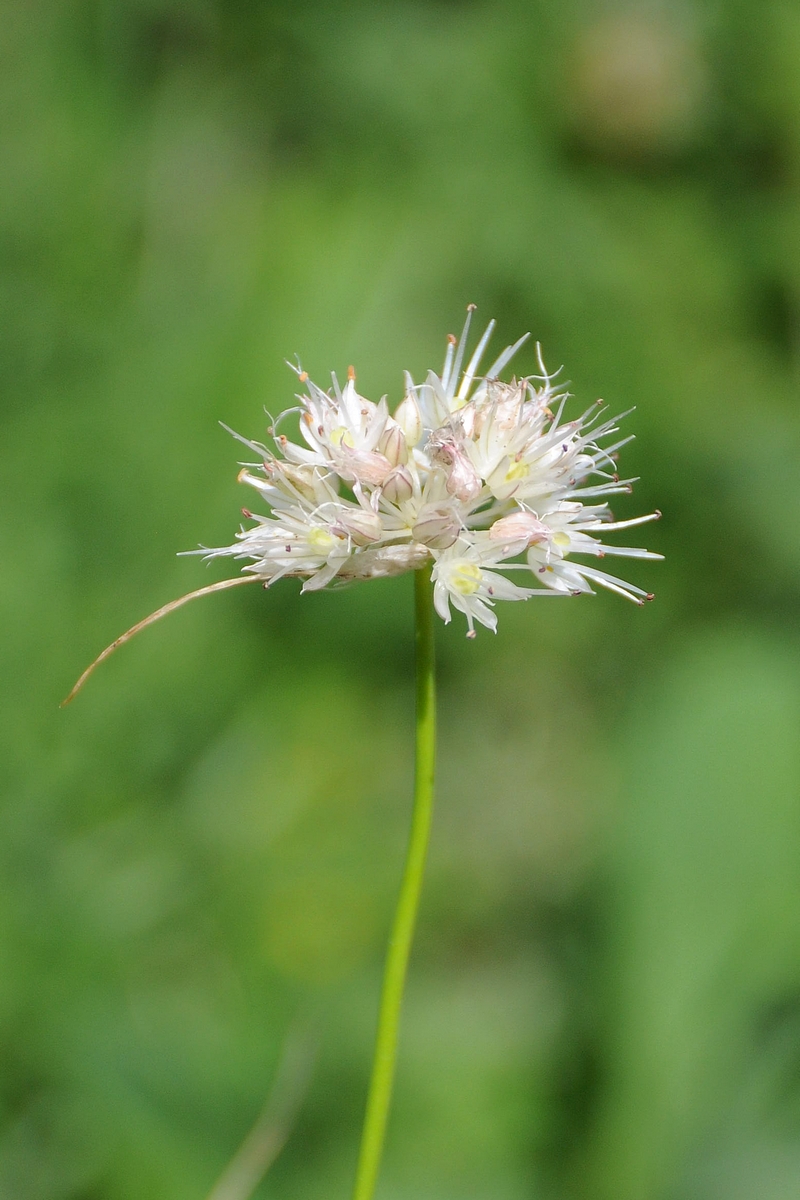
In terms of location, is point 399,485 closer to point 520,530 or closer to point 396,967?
point 520,530

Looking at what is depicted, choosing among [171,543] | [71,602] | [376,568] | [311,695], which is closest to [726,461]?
[311,695]

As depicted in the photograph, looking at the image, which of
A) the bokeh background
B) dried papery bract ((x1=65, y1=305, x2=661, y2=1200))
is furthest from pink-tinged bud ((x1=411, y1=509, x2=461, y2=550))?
the bokeh background

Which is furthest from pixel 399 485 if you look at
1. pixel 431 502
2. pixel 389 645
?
pixel 389 645

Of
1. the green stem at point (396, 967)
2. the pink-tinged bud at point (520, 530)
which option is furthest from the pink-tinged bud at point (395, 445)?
the green stem at point (396, 967)

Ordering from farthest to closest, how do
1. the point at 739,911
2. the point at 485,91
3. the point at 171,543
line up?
the point at 485,91
the point at 171,543
the point at 739,911

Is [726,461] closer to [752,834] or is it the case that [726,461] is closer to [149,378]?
[752,834]

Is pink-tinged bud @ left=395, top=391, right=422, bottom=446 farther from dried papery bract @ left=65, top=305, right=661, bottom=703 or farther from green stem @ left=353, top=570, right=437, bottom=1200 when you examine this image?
green stem @ left=353, top=570, right=437, bottom=1200

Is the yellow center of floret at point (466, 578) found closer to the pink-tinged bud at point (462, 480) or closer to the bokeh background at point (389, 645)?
the pink-tinged bud at point (462, 480)

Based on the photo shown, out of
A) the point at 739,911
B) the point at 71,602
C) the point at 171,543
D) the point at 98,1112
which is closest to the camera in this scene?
the point at 98,1112
